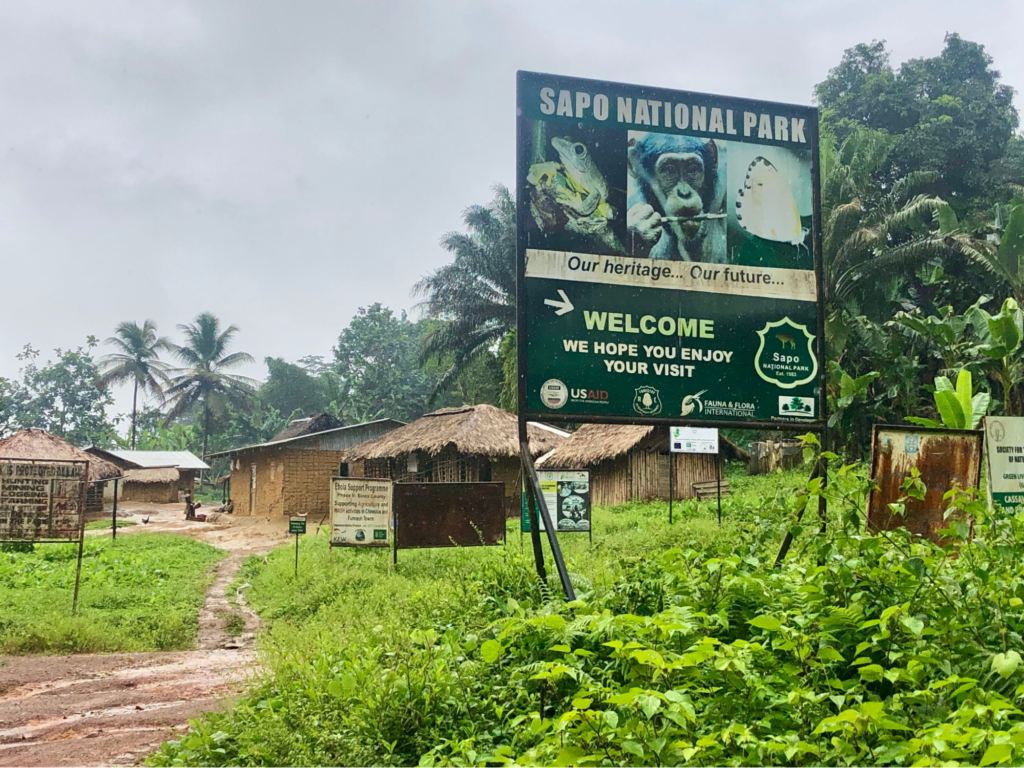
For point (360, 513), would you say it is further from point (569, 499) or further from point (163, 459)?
point (163, 459)

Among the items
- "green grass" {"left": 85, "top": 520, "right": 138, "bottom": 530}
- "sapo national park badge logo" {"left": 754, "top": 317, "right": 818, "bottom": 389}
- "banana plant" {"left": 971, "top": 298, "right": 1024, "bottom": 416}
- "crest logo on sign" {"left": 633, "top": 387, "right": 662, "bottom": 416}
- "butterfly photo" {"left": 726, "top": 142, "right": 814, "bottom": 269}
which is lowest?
"green grass" {"left": 85, "top": 520, "right": 138, "bottom": 530}

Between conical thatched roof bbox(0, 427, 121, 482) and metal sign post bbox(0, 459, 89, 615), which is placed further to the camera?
conical thatched roof bbox(0, 427, 121, 482)

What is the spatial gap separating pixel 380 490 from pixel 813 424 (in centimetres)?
788

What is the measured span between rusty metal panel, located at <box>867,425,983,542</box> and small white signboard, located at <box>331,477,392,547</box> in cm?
780

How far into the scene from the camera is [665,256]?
5.13 meters

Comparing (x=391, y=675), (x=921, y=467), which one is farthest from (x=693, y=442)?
(x=391, y=675)

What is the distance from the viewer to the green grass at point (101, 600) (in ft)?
28.1

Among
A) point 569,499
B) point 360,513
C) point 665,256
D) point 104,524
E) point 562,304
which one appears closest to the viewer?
point 562,304

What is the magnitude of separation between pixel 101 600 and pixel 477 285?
1984cm

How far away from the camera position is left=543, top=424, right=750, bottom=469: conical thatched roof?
2275 centimetres

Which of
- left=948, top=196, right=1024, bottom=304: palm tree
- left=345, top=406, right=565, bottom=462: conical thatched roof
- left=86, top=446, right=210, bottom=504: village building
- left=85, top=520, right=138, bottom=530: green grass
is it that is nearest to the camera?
left=948, top=196, right=1024, bottom=304: palm tree

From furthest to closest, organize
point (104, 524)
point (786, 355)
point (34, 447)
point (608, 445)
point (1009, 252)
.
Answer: point (104, 524) → point (608, 445) → point (34, 447) → point (1009, 252) → point (786, 355)

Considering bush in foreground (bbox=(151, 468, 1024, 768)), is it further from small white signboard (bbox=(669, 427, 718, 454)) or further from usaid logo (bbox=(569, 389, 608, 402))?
small white signboard (bbox=(669, 427, 718, 454))

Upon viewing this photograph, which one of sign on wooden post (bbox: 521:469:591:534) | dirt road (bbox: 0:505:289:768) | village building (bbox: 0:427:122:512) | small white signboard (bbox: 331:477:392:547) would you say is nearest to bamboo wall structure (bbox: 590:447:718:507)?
sign on wooden post (bbox: 521:469:591:534)
